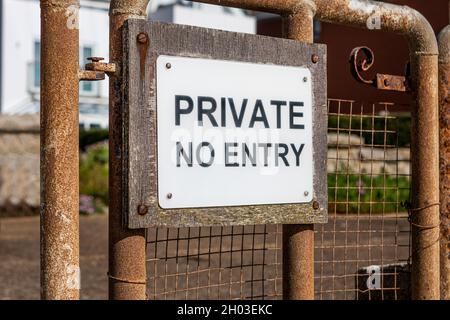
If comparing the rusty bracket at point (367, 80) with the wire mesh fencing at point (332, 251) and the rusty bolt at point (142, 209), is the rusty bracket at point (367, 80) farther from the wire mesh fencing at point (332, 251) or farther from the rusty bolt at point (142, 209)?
the rusty bolt at point (142, 209)

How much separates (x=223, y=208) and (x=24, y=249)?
8.04 metres

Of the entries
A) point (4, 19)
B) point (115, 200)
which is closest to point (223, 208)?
point (115, 200)

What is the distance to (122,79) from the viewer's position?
2396mm

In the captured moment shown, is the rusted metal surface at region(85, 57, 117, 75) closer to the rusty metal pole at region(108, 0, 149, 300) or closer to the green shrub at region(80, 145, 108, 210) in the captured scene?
the rusty metal pole at region(108, 0, 149, 300)

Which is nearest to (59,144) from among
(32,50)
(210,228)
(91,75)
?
(91,75)

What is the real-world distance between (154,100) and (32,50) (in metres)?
24.8

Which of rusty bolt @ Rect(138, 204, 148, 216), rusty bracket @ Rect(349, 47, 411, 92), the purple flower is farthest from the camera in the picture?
the purple flower

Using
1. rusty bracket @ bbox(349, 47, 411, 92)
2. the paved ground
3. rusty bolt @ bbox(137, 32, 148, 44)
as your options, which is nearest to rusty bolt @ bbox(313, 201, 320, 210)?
rusty bracket @ bbox(349, 47, 411, 92)

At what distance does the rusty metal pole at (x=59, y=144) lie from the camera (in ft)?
7.55

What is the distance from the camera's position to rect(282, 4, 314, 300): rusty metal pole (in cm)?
288

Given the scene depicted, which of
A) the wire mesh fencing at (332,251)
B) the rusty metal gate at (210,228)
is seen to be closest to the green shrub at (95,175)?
the wire mesh fencing at (332,251)

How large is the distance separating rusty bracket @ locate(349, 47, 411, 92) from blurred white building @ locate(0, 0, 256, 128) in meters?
21.8

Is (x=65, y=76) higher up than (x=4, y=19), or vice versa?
(x=4, y=19)

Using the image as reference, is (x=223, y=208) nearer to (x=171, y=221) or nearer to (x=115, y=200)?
(x=171, y=221)
